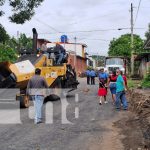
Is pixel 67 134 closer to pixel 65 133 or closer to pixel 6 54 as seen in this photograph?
pixel 65 133

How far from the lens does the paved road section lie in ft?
37.6

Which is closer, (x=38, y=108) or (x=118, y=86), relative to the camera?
(x=38, y=108)

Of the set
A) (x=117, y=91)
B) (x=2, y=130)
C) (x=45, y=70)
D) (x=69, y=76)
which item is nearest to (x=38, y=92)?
(x=2, y=130)

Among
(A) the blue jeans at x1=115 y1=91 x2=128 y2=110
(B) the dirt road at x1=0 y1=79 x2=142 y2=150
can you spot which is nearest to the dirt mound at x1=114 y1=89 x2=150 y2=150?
(B) the dirt road at x1=0 y1=79 x2=142 y2=150

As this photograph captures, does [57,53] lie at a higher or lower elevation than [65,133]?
higher

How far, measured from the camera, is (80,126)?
48.3 ft

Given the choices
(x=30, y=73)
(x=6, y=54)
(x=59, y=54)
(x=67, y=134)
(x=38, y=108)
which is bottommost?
(x=67, y=134)

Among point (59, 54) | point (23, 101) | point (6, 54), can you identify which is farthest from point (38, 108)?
point (6, 54)

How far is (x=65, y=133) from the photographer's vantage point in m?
13.4

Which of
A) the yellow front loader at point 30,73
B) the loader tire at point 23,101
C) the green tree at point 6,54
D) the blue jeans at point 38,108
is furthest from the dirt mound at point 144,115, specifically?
the green tree at point 6,54

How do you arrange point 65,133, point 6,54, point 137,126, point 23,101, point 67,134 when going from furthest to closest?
point 6,54
point 23,101
point 137,126
point 65,133
point 67,134

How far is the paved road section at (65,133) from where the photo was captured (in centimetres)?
1147

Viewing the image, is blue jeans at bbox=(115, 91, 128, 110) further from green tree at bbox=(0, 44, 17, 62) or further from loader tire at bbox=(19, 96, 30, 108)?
green tree at bbox=(0, 44, 17, 62)

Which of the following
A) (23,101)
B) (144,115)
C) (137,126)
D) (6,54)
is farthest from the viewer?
(6,54)
